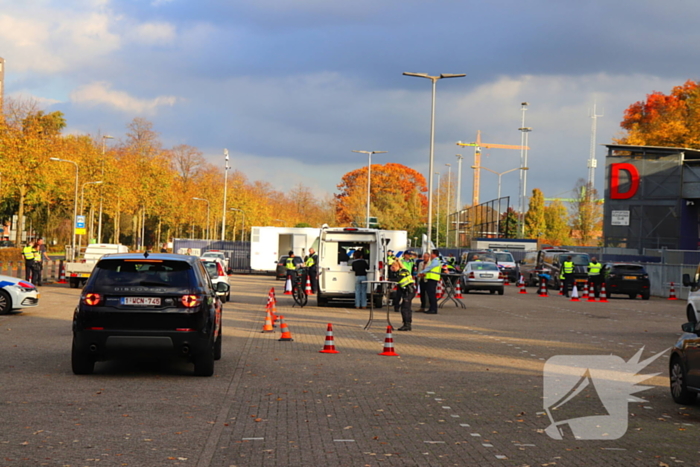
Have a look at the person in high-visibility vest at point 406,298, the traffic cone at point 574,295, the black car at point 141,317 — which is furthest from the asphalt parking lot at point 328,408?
the traffic cone at point 574,295

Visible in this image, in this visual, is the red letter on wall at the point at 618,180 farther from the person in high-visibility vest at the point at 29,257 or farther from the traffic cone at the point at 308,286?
the person in high-visibility vest at the point at 29,257

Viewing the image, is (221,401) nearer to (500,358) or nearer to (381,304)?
(500,358)

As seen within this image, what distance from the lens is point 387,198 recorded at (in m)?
99.7

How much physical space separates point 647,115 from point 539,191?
3338cm

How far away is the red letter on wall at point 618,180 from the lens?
172ft

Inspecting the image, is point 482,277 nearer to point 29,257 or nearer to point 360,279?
point 360,279

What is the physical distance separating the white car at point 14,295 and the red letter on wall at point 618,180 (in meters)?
39.6

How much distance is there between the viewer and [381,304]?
91.0 ft

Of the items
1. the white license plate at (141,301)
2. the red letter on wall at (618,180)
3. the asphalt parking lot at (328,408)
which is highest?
the red letter on wall at (618,180)

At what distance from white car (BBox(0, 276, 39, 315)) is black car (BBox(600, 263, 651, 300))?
23.9 meters

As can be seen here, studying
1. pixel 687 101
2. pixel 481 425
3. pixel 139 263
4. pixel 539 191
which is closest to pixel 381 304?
pixel 139 263

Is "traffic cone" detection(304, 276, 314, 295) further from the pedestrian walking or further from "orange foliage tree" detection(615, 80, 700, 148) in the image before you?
"orange foliage tree" detection(615, 80, 700, 148)

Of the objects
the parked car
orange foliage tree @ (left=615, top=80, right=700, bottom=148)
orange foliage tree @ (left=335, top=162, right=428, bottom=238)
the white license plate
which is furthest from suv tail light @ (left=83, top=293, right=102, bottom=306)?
orange foliage tree @ (left=335, top=162, right=428, bottom=238)

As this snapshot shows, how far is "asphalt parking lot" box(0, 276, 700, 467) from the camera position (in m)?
7.01
